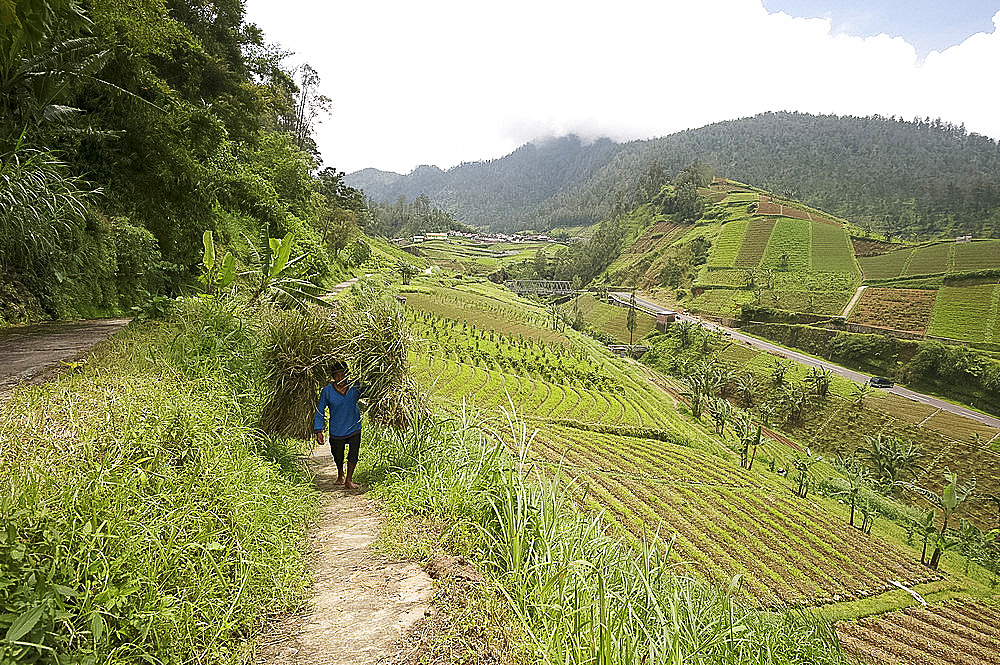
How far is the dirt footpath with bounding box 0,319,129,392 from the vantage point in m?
3.79

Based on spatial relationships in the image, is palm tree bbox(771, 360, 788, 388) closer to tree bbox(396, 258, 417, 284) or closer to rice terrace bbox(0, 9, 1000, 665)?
rice terrace bbox(0, 9, 1000, 665)

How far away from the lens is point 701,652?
9.28 feet

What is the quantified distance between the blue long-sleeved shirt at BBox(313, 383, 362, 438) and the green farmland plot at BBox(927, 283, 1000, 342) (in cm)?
7252

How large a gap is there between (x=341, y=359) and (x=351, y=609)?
8.19ft

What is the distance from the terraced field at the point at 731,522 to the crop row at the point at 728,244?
6365 cm

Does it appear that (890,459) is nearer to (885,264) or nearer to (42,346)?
(885,264)

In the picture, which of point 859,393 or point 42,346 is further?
point 859,393

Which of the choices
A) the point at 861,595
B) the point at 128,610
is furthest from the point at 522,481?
the point at 861,595

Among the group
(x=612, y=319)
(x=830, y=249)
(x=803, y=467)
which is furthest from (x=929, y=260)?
(x=803, y=467)

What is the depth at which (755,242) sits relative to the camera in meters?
79.0

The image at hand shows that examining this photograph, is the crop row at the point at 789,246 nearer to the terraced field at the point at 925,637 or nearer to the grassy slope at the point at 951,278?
the grassy slope at the point at 951,278

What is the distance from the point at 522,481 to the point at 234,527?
1.71m

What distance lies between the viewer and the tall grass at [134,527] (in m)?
1.76

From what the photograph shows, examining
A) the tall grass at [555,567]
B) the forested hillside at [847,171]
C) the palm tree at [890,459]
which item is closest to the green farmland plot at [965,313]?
the palm tree at [890,459]
